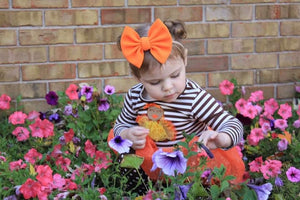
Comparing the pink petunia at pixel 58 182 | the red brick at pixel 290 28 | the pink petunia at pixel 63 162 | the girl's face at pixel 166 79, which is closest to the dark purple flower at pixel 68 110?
the pink petunia at pixel 63 162

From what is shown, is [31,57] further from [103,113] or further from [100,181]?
[100,181]

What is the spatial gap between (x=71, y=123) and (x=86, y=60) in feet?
1.95

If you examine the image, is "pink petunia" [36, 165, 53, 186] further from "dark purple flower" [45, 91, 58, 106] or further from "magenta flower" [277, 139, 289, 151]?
"magenta flower" [277, 139, 289, 151]

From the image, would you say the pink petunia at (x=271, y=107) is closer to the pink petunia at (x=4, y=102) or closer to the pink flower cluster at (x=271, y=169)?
the pink flower cluster at (x=271, y=169)

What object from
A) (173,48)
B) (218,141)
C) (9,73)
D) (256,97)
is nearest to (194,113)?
(218,141)

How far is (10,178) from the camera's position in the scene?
7.50ft

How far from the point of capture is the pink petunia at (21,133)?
9.75ft

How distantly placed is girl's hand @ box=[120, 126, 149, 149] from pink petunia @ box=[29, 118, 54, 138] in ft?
2.57

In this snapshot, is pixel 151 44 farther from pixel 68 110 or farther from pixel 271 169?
pixel 68 110

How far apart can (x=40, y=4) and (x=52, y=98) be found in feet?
2.04

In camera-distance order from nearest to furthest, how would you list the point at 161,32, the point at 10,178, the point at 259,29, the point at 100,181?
the point at 161,32, the point at 10,178, the point at 100,181, the point at 259,29

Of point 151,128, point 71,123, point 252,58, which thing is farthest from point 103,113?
point 252,58

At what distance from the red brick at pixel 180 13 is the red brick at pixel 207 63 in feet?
0.92

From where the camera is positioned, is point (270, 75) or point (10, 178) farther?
point (270, 75)
